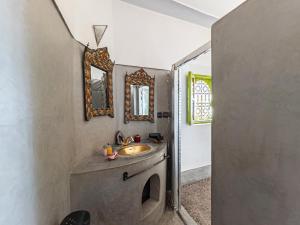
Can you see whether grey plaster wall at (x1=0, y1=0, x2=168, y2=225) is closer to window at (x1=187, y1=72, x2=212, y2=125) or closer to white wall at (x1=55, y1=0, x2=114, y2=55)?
white wall at (x1=55, y1=0, x2=114, y2=55)

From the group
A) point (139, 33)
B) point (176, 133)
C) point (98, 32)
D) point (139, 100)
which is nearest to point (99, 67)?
point (98, 32)

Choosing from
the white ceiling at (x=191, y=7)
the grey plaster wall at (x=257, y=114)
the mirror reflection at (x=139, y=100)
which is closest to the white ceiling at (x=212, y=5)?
the white ceiling at (x=191, y=7)

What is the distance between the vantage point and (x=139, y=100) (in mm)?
2115

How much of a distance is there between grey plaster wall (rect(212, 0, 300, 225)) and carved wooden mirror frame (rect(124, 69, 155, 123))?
4.06 feet

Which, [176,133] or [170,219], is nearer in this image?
[170,219]

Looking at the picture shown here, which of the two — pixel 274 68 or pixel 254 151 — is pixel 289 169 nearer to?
pixel 254 151

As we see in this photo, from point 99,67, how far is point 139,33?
0.90 m

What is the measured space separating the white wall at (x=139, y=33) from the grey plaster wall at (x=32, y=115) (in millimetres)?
632

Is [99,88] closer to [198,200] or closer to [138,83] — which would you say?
[138,83]

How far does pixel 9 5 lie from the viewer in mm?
498

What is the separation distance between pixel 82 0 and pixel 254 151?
68.9 inches

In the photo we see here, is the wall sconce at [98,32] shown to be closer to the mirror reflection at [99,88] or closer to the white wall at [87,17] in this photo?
the white wall at [87,17]

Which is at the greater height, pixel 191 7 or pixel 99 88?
pixel 191 7

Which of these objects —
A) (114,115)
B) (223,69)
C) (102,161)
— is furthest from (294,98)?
(114,115)
